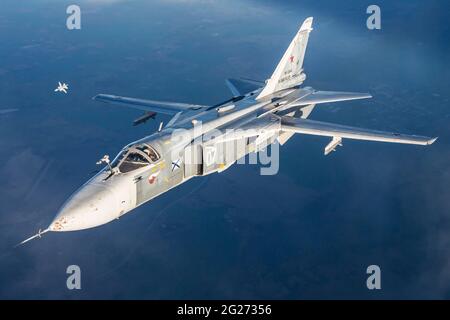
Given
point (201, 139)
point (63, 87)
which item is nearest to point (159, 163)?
point (201, 139)

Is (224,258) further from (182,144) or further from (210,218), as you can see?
(182,144)

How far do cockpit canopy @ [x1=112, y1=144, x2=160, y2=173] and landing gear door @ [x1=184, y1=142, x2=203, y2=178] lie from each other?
2.42 metres

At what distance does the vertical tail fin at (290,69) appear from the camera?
118ft

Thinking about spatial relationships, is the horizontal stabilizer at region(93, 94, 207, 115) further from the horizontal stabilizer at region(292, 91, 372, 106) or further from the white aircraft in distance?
the white aircraft in distance

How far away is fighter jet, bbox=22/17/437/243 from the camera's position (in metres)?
23.5

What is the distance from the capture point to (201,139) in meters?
28.6

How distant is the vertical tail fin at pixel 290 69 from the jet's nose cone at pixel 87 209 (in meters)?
15.8

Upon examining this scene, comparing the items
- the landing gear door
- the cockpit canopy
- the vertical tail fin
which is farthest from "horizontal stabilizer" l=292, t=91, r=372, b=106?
the cockpit canopy

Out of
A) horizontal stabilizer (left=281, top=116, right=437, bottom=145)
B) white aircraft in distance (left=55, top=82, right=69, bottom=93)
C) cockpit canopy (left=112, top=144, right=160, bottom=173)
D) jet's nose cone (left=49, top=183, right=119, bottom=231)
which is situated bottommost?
jet's nose cone (left=49, top=183, right=119, bottom=231)

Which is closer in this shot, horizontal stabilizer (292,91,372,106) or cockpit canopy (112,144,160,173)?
cockpit canopy (112,144,160,173)

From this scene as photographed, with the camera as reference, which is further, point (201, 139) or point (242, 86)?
point (242, 86)

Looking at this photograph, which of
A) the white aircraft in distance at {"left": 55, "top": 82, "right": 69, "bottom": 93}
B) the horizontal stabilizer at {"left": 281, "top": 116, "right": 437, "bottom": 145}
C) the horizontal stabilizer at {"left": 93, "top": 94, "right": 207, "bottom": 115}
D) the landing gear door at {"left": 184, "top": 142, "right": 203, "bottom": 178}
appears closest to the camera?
the landing gear door at {"left": 184, "top": 142, "right": 203, "bottom": 178}

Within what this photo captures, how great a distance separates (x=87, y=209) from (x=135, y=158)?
403 cm

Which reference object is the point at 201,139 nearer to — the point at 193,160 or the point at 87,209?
the point at 193,160
